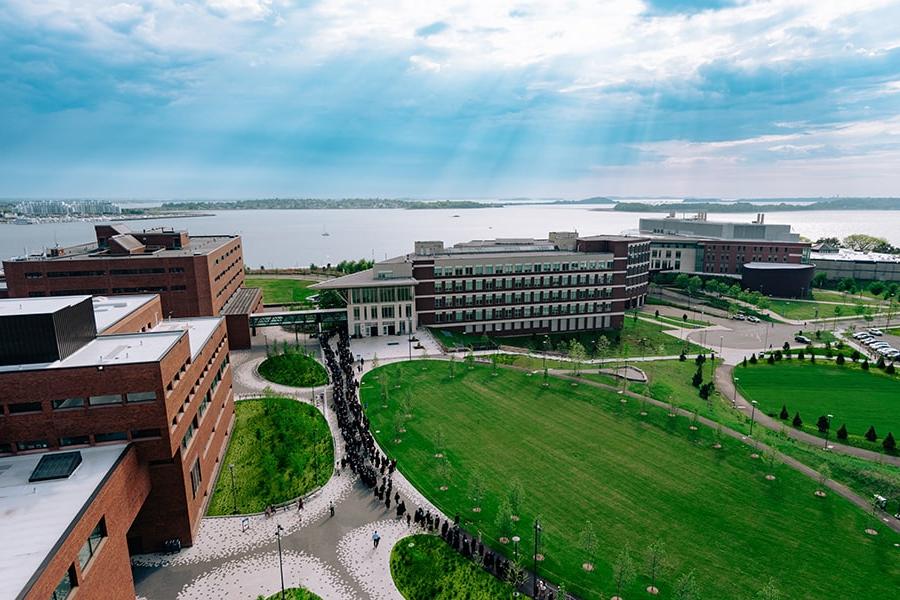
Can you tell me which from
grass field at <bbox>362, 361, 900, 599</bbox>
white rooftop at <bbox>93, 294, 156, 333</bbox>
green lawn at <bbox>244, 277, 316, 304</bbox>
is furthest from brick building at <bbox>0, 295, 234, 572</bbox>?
green lawn at <bbox>244, 277, 316, 304</bbox>

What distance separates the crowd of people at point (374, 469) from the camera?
86.4 feet

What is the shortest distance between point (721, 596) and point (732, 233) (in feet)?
354

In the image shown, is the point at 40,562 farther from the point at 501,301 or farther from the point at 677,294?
the point at 677,294

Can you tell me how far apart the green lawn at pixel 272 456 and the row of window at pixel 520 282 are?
29.8 m

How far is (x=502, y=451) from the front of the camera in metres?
37.4

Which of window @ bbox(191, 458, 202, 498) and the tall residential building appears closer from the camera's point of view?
window @ bbox(191, 458, 202, 498)

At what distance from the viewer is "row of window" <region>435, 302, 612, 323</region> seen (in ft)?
231

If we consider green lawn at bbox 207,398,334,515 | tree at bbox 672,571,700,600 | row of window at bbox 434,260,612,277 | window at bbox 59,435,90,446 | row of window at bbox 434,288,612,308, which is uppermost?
row of window at bbox 434,260,612,277

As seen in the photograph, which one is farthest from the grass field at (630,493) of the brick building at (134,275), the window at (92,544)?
the brick building at (134,275)

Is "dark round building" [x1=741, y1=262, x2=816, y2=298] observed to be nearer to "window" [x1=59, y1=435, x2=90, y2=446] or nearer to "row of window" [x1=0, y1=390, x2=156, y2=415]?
"row of window" [x1=0, y1=390, x2=156, y2=415]

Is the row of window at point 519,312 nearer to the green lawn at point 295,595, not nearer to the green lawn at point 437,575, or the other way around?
the green lawn at point 437,575

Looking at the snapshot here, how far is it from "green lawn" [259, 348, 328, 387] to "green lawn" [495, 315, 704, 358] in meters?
26.5

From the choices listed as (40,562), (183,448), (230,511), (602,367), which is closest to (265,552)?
(230,511)

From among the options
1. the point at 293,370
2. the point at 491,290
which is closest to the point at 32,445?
the point at 293,370
